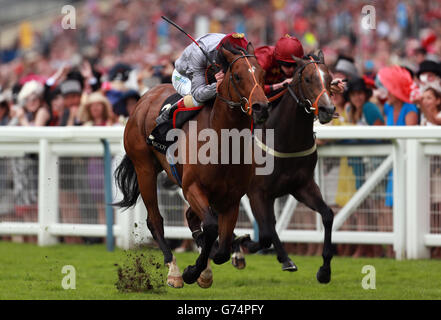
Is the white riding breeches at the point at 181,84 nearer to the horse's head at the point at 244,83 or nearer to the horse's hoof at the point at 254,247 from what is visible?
the horse's head at the point at 244,83

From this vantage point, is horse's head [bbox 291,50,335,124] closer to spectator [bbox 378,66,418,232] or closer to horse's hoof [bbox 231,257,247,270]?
horse's hoof [bbox 231,257,247,270]

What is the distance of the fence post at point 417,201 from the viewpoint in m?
8.38

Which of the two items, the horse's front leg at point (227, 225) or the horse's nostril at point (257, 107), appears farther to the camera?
the horse's front leg at point (227, 225)

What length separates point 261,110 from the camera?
5559mm

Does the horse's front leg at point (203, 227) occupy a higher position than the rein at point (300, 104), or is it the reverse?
the rein at point (300, 104)

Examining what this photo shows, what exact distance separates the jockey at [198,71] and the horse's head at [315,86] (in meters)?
0.74

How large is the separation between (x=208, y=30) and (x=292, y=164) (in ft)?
43.4

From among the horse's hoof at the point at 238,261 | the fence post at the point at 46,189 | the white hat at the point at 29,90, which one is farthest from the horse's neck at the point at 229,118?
the white hat at the point at 29,90

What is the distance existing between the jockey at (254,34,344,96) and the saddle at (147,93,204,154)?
70cm

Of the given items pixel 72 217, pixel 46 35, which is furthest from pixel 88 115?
pixel 46 35

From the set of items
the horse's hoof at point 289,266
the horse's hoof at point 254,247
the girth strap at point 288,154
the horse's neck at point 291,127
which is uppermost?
the horse's neck at point 291,127

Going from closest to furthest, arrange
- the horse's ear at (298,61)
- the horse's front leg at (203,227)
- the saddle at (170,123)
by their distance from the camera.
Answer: the horse's front leg at (203,227)
the saddle at (170,123)
the horse's ear at (298,61)

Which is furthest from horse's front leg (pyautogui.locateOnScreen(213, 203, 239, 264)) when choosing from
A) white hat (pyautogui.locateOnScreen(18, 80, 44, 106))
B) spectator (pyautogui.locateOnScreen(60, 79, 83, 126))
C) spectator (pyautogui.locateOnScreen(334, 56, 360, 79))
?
white hat (pyautogui.locateOnScreen(18, 80, 44, 106))

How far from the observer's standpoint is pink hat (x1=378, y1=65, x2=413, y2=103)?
29.2 ft
